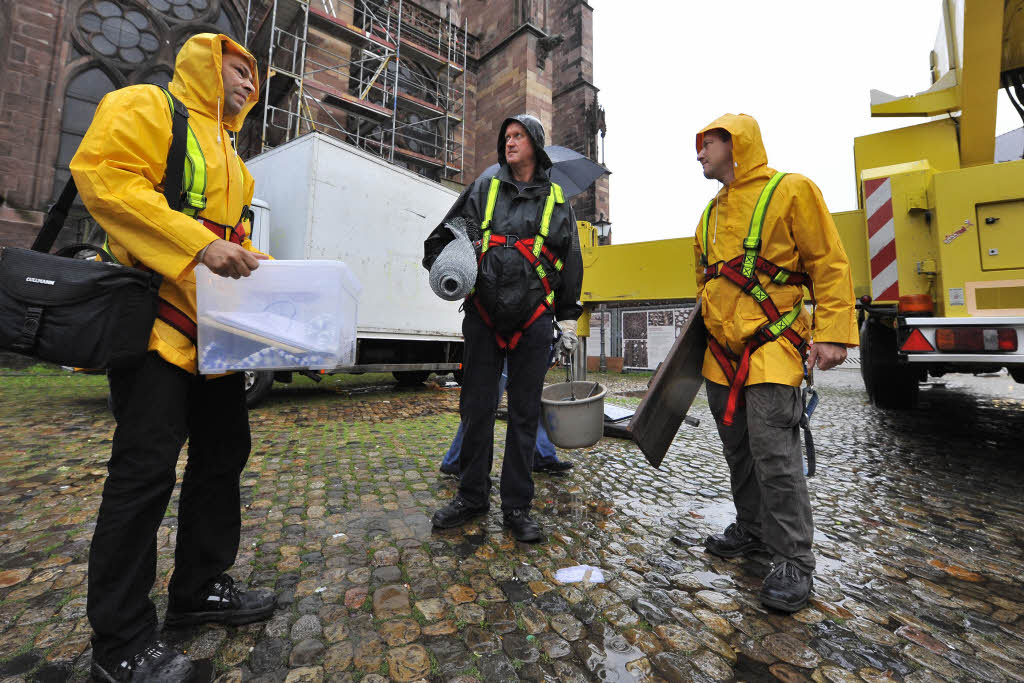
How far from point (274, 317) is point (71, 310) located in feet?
1.56

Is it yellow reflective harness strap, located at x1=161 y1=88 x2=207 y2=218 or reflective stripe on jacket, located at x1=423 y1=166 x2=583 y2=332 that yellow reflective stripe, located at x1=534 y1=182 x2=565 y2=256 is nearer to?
reflective stripe on jacket, located at x1=423 y1=166 x2=583 y2=332

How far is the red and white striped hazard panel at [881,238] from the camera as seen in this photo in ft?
12.2

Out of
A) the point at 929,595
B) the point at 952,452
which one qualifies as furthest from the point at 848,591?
the point at 952,452

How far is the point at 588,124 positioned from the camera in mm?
21734

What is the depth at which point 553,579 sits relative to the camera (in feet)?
6.32

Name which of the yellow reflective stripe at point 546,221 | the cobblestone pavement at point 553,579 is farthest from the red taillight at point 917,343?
the yellow reflective stripe at point 546,221

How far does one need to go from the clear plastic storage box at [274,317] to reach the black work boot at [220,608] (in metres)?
0.84

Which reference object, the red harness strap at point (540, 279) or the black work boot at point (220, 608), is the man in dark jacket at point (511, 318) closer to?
the red harness strap at point (540, 279)

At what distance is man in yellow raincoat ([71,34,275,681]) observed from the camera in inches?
48.2

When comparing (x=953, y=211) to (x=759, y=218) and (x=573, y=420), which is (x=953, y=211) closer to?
(x=759, y=218)

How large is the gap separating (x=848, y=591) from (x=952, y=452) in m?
3.65

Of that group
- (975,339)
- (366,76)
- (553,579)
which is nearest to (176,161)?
(553,579)

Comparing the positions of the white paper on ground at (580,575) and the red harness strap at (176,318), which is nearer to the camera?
the red harness strap at (176,318)

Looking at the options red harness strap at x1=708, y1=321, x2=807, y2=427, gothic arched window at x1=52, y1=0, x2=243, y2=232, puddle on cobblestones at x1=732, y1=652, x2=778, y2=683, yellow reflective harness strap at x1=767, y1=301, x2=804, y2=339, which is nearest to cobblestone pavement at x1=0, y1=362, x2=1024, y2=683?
puddle on cobblestones at x1=732, y1=652, x2=778, y2=683
